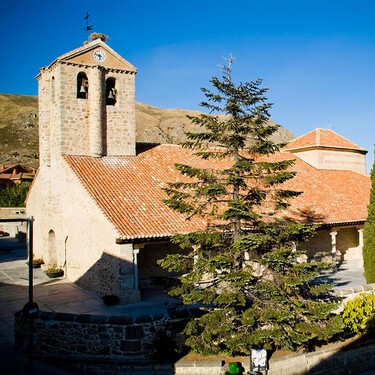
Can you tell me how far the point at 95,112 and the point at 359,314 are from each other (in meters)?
13.7

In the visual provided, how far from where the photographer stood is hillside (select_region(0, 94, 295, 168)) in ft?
262

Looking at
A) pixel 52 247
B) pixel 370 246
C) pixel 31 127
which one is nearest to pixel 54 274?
pixel 52 247

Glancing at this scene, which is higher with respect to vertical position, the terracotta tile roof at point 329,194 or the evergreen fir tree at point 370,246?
the terracotta tile roof at point 329,194

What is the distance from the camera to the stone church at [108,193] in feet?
49.3

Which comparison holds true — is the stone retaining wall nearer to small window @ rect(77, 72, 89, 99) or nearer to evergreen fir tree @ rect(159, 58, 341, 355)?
evergreen fir tree @ rect(159, 58, 341, 355)

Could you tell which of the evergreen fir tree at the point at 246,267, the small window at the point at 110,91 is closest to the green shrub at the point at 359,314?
the evergreen fir tree at the point at 246,267

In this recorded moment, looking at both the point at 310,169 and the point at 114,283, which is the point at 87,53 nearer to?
the point at 114,283

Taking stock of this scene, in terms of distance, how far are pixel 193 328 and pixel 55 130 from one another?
12.2m

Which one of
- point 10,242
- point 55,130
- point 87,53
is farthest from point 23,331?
point 10,242

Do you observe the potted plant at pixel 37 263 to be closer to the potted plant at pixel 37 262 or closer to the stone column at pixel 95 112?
the potted plant at pixel 37 262

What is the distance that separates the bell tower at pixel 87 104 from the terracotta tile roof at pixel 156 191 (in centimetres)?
81

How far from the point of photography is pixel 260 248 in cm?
1113

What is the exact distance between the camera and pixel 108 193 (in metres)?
16.3

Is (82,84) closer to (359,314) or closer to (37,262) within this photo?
(37,262)
